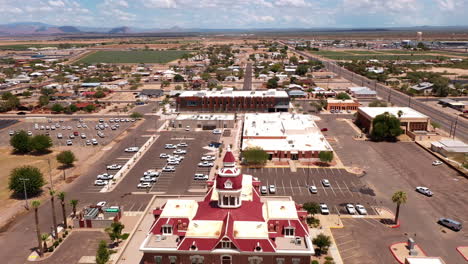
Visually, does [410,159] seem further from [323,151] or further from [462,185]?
[323,151]

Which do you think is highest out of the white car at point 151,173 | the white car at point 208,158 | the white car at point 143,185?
the white car at point 208,158

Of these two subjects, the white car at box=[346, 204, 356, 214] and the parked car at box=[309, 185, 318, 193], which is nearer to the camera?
the white car at box=[346, 204, 356, 214]

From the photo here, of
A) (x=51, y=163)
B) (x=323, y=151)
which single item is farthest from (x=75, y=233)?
(x=323, y=151)

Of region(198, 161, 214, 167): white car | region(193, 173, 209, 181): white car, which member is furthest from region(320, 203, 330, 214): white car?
region(198, 161, 214, 167): white car

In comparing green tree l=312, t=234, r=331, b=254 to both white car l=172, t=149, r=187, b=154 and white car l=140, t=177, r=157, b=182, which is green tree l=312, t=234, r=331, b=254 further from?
white car l=172, t=149, r=187, b=154

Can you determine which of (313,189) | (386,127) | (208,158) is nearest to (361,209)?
(313,189)

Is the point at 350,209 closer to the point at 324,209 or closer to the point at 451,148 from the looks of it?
the point at 324,209

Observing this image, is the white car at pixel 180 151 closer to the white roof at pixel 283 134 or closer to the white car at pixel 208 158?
the white car at pixel 208 158

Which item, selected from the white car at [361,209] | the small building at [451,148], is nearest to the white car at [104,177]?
the white car at [361,209]
